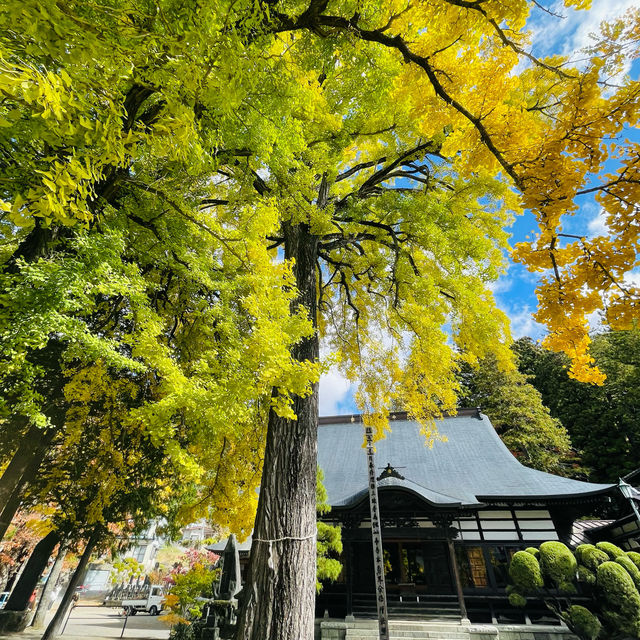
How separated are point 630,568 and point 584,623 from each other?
1.49 meters

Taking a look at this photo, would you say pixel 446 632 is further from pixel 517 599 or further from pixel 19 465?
pixel 19 465

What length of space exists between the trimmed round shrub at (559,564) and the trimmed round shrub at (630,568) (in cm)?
86

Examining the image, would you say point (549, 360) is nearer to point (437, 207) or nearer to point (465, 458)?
point (465, 458)

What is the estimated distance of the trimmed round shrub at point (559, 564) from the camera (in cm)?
699

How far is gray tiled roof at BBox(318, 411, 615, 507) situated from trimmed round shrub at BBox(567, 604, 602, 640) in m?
2.75

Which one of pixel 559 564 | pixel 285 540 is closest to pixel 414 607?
pixel 559 564

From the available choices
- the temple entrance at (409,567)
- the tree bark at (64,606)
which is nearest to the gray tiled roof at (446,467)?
the temple entrance at (409,567)

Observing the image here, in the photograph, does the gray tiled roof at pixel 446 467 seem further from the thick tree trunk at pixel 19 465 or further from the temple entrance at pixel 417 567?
the thick tree trunk at pixel 19 465

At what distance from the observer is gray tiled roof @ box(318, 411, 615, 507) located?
9.62 metres

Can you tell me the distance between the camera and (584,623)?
6676mm

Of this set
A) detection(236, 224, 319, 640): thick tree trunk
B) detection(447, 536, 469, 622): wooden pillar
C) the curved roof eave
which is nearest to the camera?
detection(236, 224, 319, 640): thick tree trunk

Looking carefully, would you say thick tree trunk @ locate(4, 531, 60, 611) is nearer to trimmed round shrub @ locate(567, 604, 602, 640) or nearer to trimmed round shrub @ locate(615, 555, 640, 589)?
trimmed round shrub @ locate(567, 604, 602, 640)

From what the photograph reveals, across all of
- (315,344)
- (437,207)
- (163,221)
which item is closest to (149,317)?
(163,221)

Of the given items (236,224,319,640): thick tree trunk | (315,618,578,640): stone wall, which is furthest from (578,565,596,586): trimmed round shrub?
(236,224,319,640): thick tree trunk
